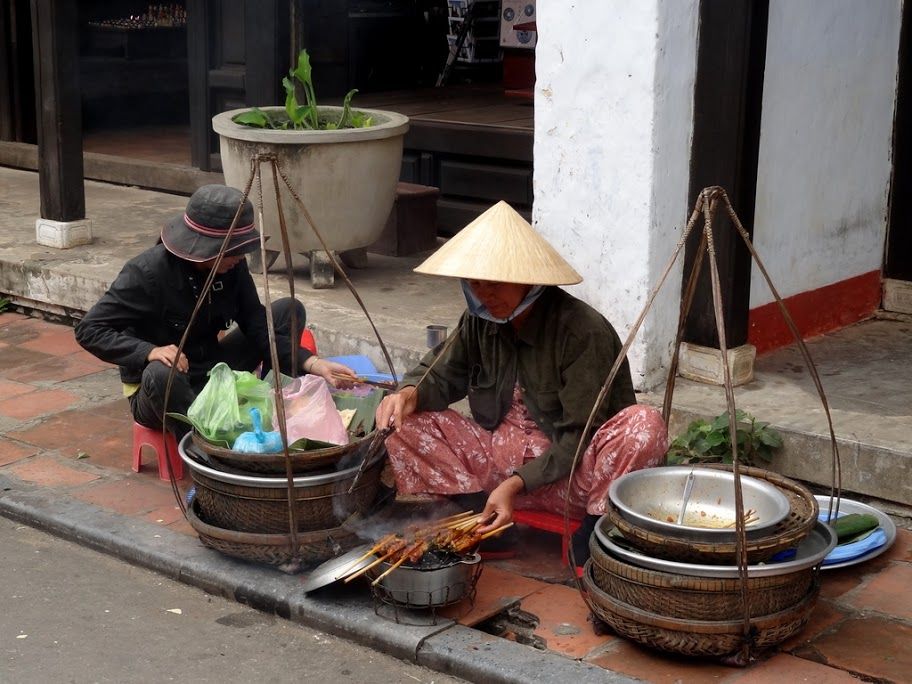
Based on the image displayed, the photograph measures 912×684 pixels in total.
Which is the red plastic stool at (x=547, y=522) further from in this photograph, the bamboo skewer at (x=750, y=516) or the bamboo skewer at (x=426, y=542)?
the bamboo skewer at (x=750, y=516)

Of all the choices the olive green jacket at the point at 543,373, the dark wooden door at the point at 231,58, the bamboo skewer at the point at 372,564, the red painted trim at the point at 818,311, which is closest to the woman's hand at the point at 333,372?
the olive green jacket at the point at 543,373

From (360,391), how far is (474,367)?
70cm

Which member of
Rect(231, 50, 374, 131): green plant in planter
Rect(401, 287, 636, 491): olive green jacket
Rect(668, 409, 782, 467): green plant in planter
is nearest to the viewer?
Rect(401, 287, 636, 491): olive green jacket

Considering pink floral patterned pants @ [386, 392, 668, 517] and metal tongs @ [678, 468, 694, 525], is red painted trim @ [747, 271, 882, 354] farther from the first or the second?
metal tongs @ [678, 468, 694, 525]

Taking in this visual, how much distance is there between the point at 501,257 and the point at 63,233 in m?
4.80

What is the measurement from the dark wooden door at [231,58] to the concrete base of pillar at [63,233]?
1628mm

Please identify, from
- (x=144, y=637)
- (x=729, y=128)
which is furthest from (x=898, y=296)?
(x=144, y=637)

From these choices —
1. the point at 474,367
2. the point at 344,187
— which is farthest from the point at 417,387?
the point at 344,187

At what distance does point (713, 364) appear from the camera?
17.4ft

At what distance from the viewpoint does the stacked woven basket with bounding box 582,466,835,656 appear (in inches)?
139

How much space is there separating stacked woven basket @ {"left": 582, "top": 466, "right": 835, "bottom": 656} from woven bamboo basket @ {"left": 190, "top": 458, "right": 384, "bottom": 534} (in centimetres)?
99

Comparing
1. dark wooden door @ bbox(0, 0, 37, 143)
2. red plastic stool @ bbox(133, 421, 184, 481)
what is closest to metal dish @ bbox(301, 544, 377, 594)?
red plastic stool @ bbox(133, 421, 184, 481)

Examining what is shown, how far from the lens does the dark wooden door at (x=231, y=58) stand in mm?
8820

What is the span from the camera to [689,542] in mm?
3559
